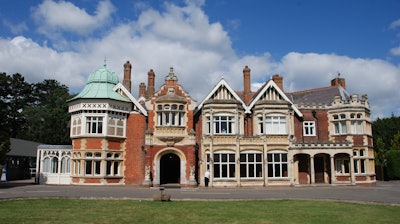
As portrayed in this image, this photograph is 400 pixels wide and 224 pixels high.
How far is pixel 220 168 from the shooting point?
101ft

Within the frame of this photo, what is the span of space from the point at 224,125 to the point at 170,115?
16.7 ft

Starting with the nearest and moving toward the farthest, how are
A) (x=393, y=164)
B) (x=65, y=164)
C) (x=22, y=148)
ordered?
(x=65, y=164) < (x=393, y=164) < (x=22, y=148)

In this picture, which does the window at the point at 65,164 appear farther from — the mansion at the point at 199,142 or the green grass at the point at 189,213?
the green grass at the point at 189,213

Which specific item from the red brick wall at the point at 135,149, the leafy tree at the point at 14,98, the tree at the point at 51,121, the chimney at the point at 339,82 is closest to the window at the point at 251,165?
the red brick wall at the point at 135,149

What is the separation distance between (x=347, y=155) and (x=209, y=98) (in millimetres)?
14265

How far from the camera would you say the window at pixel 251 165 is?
1236 inches

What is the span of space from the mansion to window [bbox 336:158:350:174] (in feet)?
0.30

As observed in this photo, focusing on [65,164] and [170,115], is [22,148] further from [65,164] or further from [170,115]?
[170,115]

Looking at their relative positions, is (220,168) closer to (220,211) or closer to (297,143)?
(297,143)

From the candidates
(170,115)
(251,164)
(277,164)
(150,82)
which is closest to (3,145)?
(170,115)

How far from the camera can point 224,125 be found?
32094mm

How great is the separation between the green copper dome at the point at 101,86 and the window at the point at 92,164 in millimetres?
5186

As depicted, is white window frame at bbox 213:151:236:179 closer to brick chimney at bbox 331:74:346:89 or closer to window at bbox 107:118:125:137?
window at bbox 107:118:125:137

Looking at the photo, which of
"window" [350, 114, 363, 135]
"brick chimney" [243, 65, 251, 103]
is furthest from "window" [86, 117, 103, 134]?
"window" [350, 114, 363, 135]
